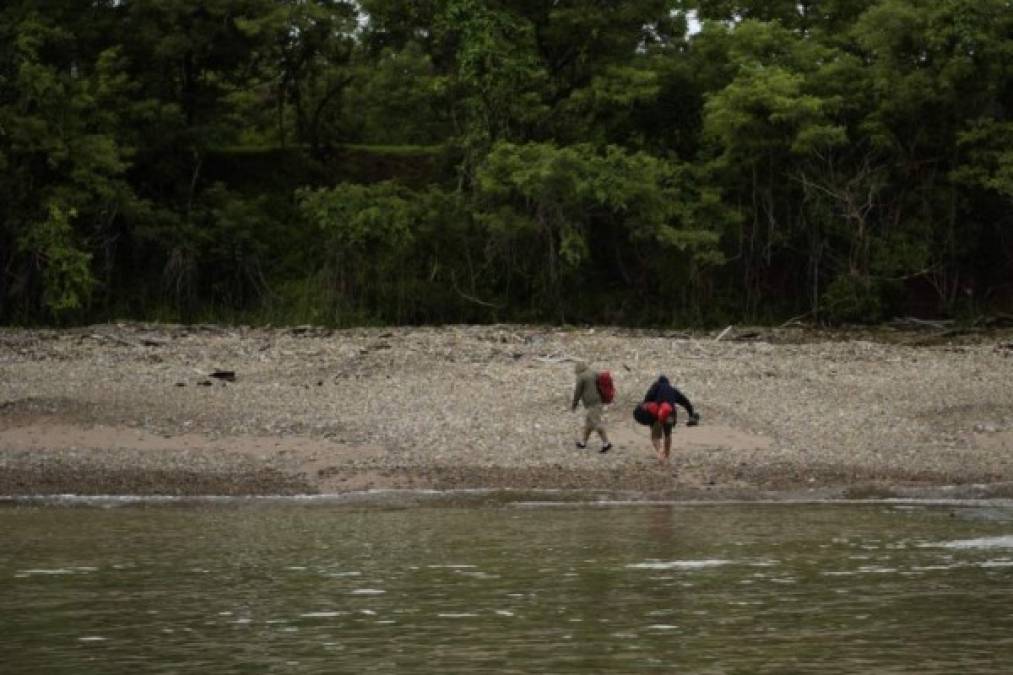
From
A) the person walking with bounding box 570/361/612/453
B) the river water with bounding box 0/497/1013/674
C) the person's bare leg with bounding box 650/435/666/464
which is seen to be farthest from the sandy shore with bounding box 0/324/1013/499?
the river water with bounding box 0/497/1013/674

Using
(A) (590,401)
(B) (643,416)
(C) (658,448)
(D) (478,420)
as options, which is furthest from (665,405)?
(D) (478,420)

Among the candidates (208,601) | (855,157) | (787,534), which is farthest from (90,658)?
(855,157)

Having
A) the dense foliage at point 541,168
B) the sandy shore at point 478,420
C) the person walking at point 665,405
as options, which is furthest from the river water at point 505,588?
the dense foliage at point 541,168

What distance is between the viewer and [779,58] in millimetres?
46281

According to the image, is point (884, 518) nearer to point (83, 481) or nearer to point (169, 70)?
point (83, 481)

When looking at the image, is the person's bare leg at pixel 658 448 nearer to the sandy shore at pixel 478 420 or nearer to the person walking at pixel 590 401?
the sandy shore at pixel 478 420

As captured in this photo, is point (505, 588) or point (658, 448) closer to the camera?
point (505, 588)

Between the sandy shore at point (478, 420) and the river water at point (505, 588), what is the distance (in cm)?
180

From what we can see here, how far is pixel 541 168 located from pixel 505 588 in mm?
29431

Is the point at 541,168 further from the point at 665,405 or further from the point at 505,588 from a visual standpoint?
the point at 505,588

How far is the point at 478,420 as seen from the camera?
86.3 ft

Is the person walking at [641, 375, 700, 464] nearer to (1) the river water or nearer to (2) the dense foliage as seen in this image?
(1) the river water

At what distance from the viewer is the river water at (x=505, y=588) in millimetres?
11508

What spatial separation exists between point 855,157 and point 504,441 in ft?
80.9
